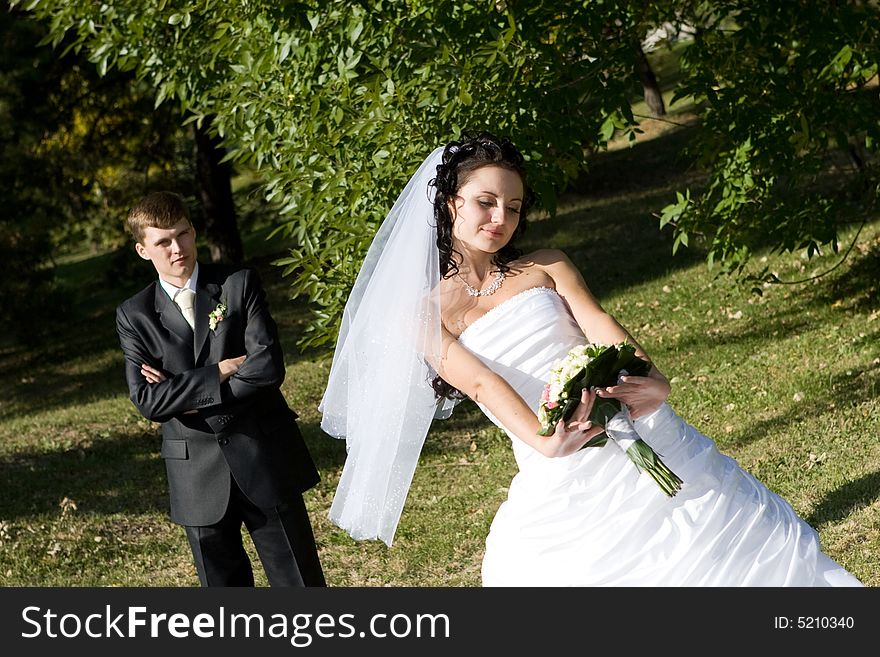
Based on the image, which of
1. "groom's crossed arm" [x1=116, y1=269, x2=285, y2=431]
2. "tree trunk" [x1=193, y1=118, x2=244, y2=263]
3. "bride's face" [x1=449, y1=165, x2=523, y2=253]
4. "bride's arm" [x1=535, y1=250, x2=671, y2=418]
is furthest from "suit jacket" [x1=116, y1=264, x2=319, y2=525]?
"tree trunk" [x1=193, y1=118, x2=244, y2=263]

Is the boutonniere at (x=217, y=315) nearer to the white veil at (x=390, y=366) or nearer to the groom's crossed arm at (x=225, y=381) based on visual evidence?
the groom's crossed arm at (x=225, y=381)

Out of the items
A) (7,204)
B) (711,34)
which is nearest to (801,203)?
(711,34)

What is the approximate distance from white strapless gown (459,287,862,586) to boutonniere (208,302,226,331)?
52.2 inches

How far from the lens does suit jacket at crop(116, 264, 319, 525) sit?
5.12 m

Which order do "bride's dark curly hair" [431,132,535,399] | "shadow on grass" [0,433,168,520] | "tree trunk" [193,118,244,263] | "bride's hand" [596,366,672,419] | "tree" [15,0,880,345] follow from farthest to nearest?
"tree trunk" [193,118,244,263] < "shadow on grass" [0,433,168,520] < "tree" [15,0,880,345] < "bride's dark curly hair" [431,132,535,399] < "bride's hand" [596,366,672,419]

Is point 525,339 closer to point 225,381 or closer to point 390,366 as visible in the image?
point 390,366

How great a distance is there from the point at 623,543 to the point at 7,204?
1585cm

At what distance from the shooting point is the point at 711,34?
9.84m

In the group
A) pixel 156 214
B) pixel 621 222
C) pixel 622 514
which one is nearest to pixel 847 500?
pixel 622 514

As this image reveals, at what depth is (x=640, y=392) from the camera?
14.2 ft

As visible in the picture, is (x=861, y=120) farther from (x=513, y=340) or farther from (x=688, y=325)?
(x=513, y=340)

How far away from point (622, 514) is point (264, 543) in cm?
182

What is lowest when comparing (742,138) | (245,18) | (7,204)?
(7,204)

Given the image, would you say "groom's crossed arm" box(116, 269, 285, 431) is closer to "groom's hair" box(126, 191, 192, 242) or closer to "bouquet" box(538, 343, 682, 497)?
"groom's hair" box(126, 191, 192, 242)
